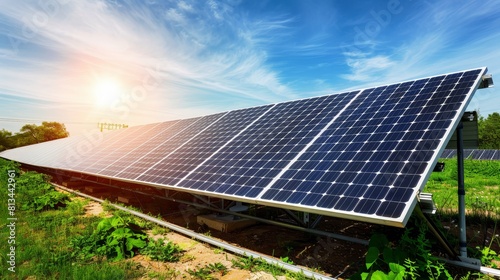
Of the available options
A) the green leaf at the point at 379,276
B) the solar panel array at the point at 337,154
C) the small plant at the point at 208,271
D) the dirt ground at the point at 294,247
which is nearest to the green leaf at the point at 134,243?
the dirt ground at the point at 294,247

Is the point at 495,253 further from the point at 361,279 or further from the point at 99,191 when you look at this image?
the point at 99,191

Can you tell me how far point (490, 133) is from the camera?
7575 centimetres

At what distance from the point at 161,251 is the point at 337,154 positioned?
508cm

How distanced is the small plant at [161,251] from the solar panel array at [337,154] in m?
1.64

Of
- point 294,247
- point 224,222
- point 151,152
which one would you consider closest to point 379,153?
point 294,247

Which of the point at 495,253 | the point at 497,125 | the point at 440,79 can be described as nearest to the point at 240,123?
the point at 440,79

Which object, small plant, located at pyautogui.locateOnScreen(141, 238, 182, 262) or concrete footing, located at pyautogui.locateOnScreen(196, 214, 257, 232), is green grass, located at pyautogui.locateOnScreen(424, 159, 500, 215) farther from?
small plant, located at pyautogui.locateOnScreen(141, 238, 182, 262)

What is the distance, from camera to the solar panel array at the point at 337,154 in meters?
5.34

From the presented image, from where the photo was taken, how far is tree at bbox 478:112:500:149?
71.5m

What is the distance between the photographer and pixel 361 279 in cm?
519

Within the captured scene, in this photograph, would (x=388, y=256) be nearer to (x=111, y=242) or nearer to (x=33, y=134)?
(x=111, y=242)

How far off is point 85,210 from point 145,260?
7.48m

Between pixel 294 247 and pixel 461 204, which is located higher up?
pixel 461 204

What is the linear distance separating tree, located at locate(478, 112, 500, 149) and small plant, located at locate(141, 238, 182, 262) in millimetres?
86126
